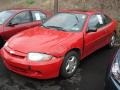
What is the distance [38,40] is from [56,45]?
0.53 metres

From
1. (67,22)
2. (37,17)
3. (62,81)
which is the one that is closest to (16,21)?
(37,17)

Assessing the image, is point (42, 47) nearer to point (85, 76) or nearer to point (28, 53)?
point (28, 53)

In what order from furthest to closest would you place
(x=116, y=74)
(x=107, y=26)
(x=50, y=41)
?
1. (x=107, y=26)
2. (x=50, y=41)
3. (x=116, y=74)

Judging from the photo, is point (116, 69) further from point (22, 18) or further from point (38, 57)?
point (22, 18)

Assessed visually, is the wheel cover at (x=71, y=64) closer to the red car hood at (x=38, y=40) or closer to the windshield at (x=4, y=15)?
the red car hood at (x=38, y=40)

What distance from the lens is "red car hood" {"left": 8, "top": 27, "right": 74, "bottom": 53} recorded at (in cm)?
539

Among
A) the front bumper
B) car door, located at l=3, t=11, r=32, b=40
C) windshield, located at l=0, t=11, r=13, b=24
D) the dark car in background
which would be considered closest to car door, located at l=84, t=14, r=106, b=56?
the front bumper

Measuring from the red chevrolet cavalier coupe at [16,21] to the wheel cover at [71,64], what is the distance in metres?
2.76

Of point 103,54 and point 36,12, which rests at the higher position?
point 36,12

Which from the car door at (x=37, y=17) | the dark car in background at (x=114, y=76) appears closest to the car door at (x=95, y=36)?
the dark car in background at (x=114, y=76)

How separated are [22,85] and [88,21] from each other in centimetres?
243

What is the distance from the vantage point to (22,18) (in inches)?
335

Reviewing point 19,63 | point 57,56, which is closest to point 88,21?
point 57,56

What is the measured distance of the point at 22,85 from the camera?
538 cm
